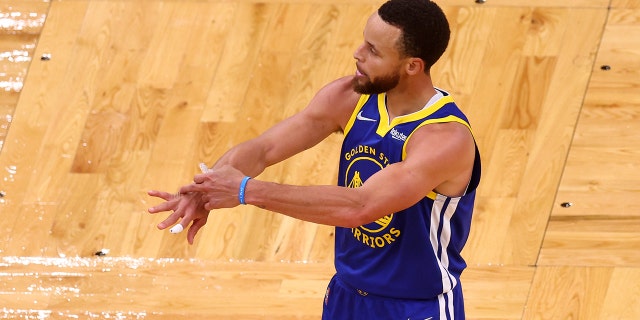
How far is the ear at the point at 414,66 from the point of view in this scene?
2861mm

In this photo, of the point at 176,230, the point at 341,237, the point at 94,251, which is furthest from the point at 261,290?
the point at 176,230

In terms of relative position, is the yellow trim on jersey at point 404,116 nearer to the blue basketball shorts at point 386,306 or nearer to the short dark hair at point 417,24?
the short dark hair at point 417,24

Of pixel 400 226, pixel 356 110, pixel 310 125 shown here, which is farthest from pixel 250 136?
pixel 400 226

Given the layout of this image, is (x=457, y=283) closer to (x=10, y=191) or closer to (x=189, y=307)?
(x=189, y=307)

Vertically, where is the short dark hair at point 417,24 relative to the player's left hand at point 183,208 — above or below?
above

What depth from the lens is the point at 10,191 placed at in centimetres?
450

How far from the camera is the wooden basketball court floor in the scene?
4.11 meters

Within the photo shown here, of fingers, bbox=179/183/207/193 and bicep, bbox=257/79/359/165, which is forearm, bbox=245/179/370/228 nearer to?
fingers, bbox=179/183/207/193

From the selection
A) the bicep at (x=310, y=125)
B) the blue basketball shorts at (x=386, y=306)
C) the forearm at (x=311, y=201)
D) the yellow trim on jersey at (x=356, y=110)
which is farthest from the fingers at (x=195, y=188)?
the blue basketball shorts at (x=386, y=306)

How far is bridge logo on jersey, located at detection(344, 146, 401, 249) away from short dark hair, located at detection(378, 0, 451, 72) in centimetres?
27

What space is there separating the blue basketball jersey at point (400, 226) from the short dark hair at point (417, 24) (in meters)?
0.16

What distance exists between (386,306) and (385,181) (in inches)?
17.4

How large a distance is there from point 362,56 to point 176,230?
2.02ft

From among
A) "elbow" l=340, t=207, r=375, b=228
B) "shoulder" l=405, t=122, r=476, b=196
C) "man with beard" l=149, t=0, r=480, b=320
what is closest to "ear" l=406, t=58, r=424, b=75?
"man with beard" l=149, t=0, r=480, b=320
